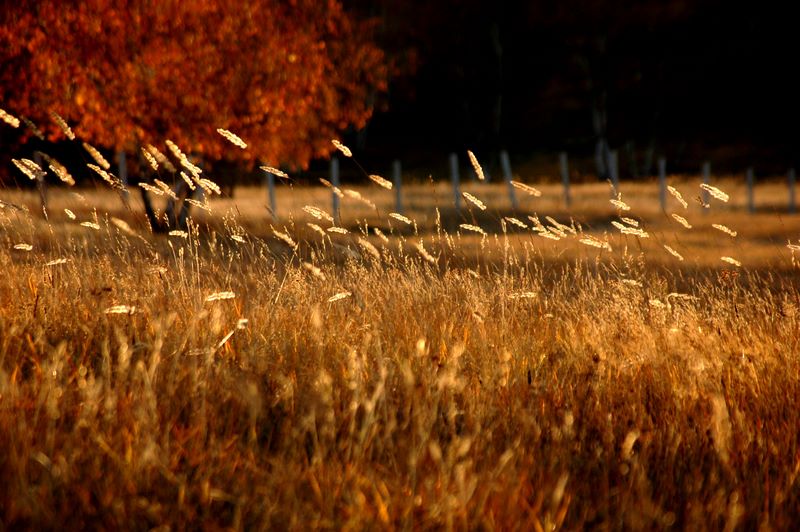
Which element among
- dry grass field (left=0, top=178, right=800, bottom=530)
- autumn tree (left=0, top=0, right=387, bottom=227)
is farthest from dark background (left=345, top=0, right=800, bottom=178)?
dry grass field (left=0, top=178, right=800, bottom=530)

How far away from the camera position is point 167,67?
13.1m

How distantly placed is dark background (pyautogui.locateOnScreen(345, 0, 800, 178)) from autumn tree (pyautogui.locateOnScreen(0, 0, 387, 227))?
11.5 meters

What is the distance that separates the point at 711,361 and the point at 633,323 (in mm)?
624

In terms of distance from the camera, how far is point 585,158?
4044 centimetres

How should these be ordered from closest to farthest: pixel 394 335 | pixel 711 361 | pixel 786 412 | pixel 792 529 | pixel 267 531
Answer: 1. pixel 267 531
2. pixel 792 529
3. pixel 786 412
4. pixel 711 361
5. pixel 394 335

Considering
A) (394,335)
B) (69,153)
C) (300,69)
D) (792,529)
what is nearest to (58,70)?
(300,69)

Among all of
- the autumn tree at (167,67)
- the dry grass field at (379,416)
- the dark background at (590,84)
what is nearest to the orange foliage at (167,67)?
the autumn tree at (167,67)

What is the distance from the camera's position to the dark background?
30.7m

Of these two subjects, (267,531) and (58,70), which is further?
(58,70)

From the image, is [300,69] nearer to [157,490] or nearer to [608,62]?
[157,490]

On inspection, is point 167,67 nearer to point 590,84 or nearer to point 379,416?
point 379,416

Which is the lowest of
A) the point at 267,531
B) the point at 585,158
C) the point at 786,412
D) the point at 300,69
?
the point at 585,158

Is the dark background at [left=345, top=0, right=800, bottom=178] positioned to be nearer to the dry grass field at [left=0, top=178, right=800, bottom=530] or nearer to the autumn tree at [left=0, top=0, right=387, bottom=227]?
the autumn tree at [left=0, top=0, right=387, bottom=227]

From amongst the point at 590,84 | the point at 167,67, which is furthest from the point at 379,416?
the point at 590,84
